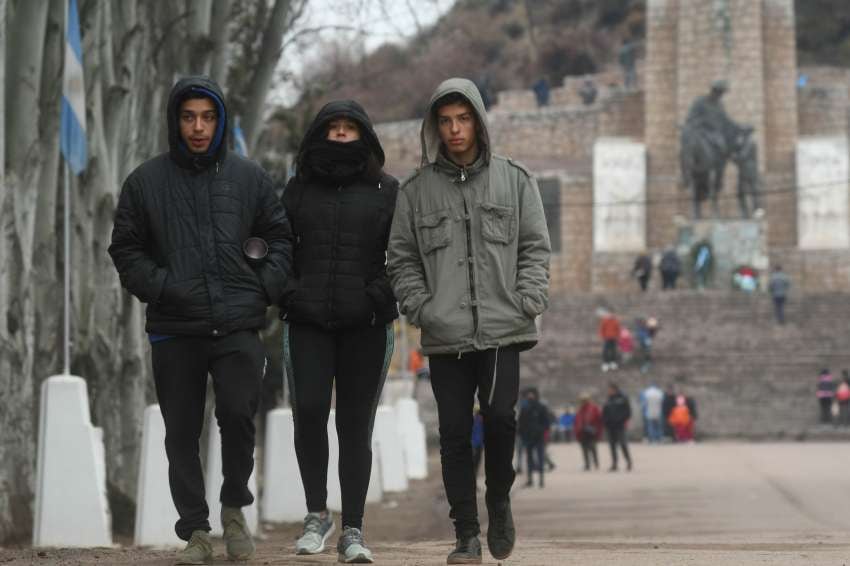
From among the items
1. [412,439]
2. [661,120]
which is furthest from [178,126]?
[661,120]

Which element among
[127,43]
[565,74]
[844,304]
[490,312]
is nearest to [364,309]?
[490,312]

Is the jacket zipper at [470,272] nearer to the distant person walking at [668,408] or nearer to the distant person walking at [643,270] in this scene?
the distant person walking at [668,408]

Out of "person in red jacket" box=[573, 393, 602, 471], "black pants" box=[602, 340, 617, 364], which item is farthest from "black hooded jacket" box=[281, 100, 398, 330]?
"black pants" box=[602, 340, 617, 364]

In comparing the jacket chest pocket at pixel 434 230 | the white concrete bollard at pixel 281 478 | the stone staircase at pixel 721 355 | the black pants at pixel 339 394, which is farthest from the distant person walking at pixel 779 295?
the jacket chest pocket at pixel 434 230

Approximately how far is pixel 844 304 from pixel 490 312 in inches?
1485

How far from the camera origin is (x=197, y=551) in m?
7.83

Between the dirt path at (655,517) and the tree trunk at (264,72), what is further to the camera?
the tree trunk at (264,72)

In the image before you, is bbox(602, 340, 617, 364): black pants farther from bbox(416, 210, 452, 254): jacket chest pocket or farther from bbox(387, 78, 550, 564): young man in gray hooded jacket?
bbox(416, 210, 452, 254): jacket chest pocket

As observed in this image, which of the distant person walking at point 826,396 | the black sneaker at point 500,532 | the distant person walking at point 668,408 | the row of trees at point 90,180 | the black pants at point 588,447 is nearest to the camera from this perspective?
the black sneaker at point 500,532

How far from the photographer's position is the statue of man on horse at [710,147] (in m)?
52.1

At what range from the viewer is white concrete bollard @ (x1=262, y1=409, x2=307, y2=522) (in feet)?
54.2

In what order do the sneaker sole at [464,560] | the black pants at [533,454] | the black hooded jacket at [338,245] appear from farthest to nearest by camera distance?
the black pants at [533,454]
the black hooded jacket at [338,245]
the sneaker sole at [464,560]

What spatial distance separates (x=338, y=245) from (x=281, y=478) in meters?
8.44

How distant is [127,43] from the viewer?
16938 millimetres
